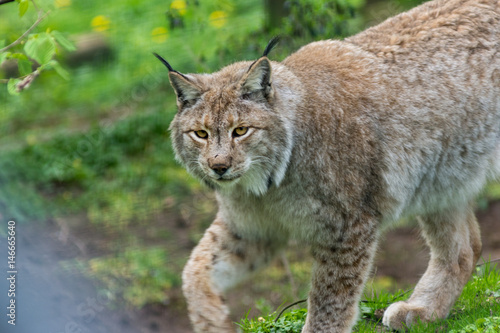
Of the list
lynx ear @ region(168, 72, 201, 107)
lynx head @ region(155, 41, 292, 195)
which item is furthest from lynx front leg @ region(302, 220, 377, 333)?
lynx ear @ region(168, 72, 201, 107)

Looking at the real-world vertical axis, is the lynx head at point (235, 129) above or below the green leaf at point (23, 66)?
below

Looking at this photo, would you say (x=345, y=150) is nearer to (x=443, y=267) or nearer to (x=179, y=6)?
(x=443, y=267)

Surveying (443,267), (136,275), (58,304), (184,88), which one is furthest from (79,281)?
(443,267)

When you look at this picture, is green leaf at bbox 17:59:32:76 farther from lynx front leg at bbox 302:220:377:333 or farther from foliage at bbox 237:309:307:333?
foliage at bbox 237:309:307:333

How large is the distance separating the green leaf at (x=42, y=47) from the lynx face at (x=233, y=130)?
2.38 ft

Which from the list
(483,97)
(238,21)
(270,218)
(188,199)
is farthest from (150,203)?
(483,97)

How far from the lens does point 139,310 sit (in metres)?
7.46

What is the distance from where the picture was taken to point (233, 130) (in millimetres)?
4051

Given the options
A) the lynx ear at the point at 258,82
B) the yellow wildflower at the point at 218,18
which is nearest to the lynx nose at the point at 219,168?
the lynx ear at the point at 258,82

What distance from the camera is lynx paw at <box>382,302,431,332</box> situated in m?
4.74

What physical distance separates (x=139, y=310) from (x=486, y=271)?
377 cm

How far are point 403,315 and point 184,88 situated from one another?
2.18 metres

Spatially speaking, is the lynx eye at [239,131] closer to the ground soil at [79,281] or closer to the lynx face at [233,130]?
the lynx face at [233,130]

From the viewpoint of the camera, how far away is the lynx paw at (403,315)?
4738mm
